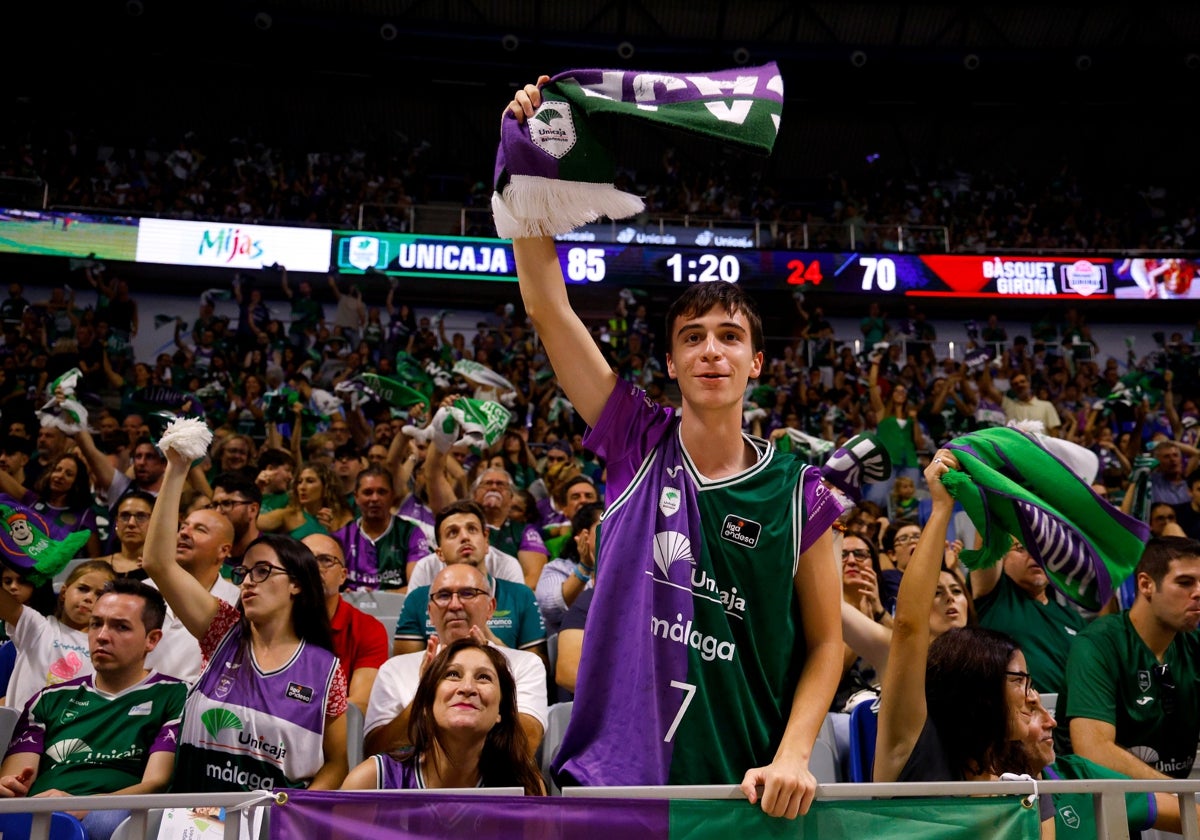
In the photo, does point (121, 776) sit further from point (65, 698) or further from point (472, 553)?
point (472, 553)

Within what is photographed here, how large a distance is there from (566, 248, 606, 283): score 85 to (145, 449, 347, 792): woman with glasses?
39.8 ft

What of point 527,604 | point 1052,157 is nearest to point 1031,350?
point 1052,157

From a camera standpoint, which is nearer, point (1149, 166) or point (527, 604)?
point (527, 604)

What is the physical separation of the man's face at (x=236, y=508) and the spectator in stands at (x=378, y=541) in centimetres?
78

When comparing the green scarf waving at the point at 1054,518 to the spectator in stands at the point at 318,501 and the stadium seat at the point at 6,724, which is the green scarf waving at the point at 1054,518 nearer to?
the stadium seat at the point at 6,724

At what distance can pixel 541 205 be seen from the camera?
1.91m

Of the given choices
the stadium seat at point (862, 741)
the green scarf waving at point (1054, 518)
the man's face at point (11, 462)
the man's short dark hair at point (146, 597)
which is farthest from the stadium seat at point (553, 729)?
the man's face at point (11, 462)

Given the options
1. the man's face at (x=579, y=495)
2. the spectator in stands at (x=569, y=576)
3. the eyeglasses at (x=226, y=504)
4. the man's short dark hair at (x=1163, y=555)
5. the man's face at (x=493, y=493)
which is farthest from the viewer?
the man's face at (x=579, y=495)

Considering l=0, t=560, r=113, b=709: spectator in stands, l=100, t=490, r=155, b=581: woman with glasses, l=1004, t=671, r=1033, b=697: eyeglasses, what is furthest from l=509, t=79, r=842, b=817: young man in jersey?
l=100, t=490, r=155, b=581: woman with glasses

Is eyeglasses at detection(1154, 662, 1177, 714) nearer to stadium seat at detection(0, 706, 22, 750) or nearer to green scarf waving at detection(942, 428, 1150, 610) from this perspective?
green scarf waving at detection(942, 428, 1150, 610)

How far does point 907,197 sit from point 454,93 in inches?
323

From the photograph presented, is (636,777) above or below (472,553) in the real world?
below

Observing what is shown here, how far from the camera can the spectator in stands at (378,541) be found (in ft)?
17.7

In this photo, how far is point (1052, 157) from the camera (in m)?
20.1
